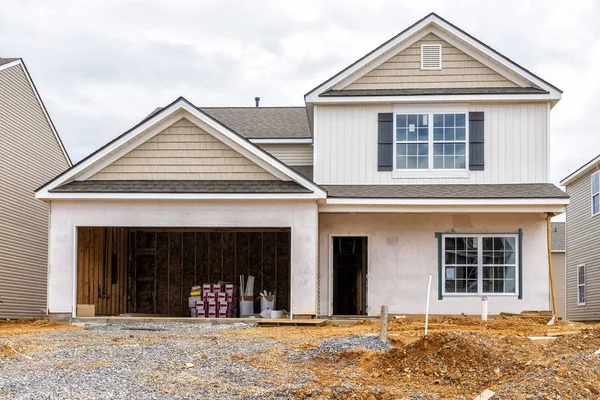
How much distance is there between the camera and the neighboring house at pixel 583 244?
2636 centimetres

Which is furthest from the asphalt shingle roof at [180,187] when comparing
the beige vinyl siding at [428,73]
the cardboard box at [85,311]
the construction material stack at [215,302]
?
the beige vinyl siding at [428,73]

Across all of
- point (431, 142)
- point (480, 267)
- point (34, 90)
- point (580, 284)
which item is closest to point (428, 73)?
point (431, 142)

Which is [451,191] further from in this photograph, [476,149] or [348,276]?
[348,276]

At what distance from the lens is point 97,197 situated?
17.6 meters

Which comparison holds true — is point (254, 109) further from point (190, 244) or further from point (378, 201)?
point (378, 201)

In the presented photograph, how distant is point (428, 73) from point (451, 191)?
10.7ft

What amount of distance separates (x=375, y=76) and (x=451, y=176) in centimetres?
317

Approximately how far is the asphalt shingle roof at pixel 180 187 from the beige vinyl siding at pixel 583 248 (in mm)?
13534

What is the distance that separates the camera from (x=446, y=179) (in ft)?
63.6

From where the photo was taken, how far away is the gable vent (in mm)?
19828

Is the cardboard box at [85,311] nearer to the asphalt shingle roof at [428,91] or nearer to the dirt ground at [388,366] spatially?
the dirt ground at [388,366]

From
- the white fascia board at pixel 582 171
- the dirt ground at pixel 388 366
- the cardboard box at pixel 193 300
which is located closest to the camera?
the dirt ground at pixel 388 366

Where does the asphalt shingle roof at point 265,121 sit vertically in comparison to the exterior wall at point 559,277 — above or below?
above

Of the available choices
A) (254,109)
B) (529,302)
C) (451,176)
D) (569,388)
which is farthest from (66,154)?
(569,388)
